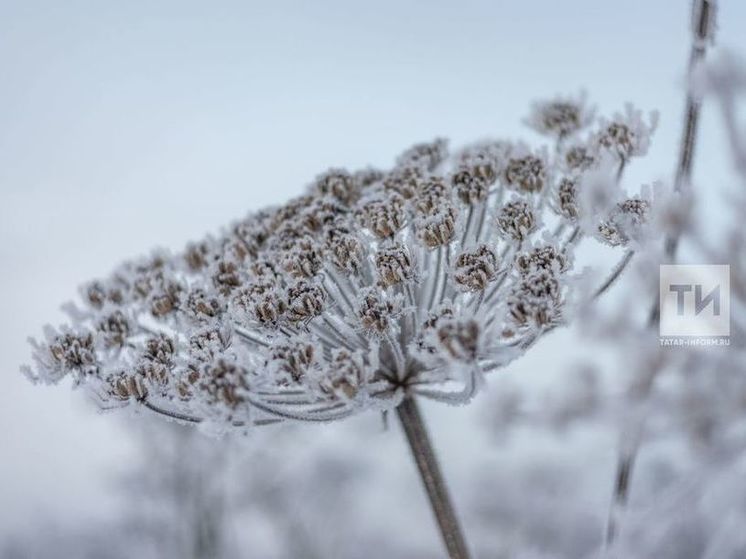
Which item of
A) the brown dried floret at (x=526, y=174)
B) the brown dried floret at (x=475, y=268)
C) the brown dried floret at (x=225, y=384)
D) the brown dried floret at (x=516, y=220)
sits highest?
the brown dried floret at (x=526, y=174)

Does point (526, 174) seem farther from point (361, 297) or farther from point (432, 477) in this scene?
point (432, 477)

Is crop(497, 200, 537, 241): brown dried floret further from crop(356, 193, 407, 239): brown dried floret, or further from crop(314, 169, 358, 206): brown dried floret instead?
crop(314, 169, 358, 206): brown dried floret

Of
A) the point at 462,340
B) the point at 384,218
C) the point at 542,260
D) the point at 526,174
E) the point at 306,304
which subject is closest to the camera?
the point at 462,340

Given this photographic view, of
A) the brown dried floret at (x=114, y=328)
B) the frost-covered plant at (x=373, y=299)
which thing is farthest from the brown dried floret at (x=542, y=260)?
the brown dried floret at (x=114, y=328)

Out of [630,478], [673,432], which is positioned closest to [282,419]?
[630,478]

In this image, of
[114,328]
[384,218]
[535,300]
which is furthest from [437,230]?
[114,328]

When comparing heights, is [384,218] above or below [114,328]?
above

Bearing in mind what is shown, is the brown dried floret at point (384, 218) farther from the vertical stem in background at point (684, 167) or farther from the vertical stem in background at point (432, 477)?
the vertical stem in background at point (684, 167)
